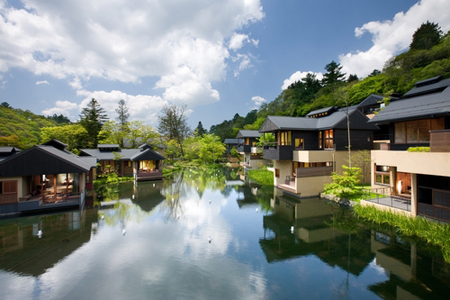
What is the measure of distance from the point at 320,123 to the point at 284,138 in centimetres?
390

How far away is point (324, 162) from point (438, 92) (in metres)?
8.11

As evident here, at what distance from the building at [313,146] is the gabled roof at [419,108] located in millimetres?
3923

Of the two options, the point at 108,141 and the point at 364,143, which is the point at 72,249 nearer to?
the point at 364,143

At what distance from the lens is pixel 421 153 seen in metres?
8.94

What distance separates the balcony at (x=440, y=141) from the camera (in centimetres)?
835

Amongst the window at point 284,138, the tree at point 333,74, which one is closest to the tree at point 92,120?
the window at point 284,138

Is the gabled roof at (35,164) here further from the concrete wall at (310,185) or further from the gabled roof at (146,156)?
the concrete wall at (310,185)

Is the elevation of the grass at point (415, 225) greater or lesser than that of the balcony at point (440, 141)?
lesser

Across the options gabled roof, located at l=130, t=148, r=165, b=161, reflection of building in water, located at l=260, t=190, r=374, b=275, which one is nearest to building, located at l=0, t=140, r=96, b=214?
gabled roof, located at l=130, t=148, r=165, b=161

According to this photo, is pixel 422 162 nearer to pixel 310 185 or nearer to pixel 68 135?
pixel 310 185

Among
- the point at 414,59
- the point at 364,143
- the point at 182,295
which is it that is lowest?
the point at 182,295

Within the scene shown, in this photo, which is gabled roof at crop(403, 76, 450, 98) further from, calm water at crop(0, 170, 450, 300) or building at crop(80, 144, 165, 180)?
building at crop(80, 144, 165, 180)

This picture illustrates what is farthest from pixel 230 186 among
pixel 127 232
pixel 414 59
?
pixel 414 59

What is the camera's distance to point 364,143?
17797 millimetres
